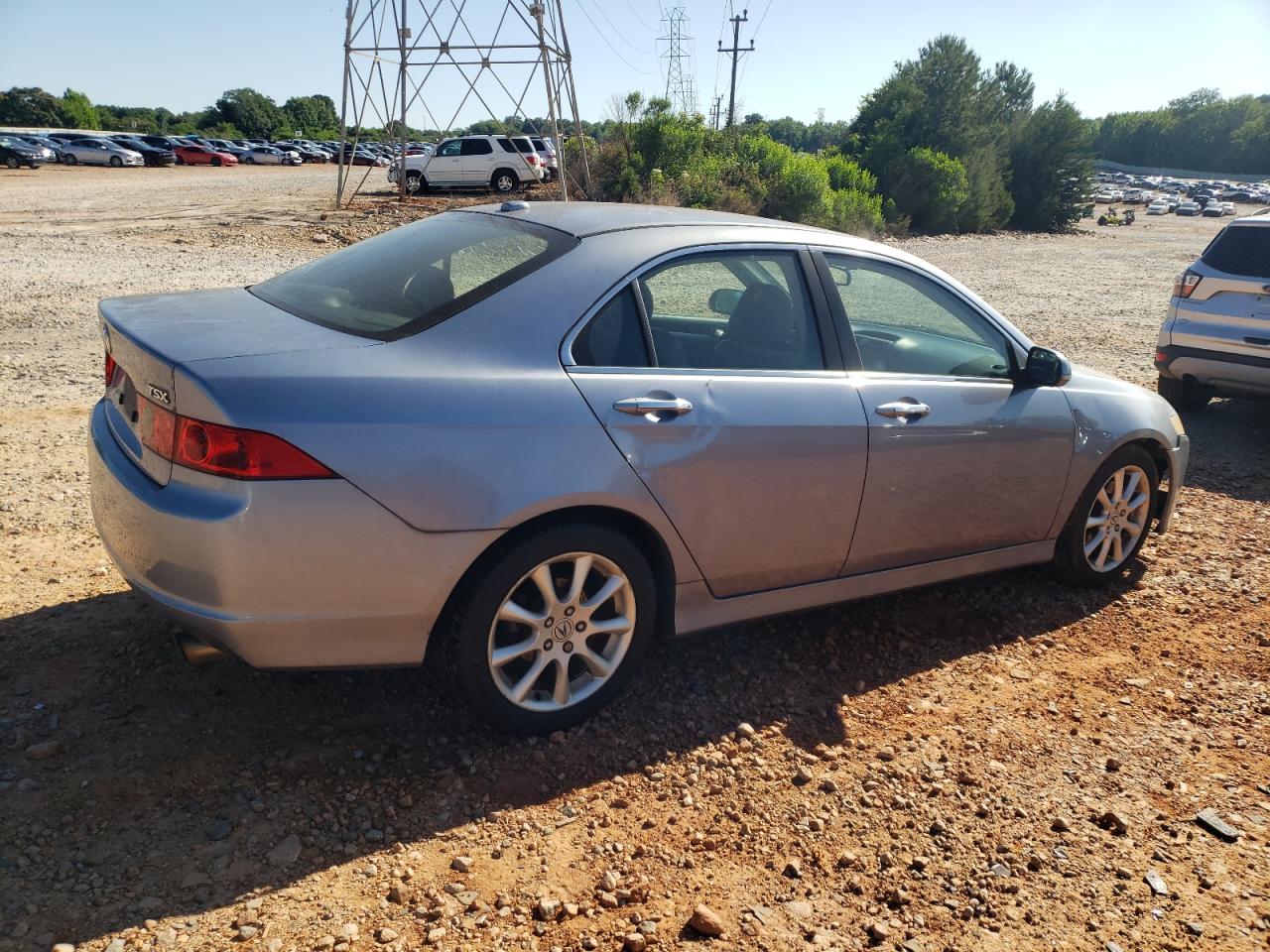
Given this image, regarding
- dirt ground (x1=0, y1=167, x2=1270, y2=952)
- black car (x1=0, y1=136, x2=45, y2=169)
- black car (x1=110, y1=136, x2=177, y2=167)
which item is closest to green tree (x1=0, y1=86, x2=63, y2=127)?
black car (x1=110, y1=136, x2=177, y2=167)

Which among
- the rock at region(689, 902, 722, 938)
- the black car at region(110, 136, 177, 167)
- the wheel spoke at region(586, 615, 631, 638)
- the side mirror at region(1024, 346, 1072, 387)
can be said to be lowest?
the rock at region(689, 902, 722, 938)

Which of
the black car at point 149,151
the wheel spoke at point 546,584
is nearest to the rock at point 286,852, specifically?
the wheel spoke at point 546,584

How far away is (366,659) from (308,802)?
455mm

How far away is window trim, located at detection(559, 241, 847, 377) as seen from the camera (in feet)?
10.5

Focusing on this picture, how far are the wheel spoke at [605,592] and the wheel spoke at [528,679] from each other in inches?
8.6

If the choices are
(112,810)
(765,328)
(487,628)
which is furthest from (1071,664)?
(112,810)

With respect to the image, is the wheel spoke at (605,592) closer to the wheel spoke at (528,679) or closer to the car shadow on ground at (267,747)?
the wheel spoke at (528,679)

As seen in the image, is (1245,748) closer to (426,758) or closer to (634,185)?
(426,758)

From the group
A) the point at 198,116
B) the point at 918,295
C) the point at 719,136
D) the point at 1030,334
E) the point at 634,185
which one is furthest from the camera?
the point at 198,116

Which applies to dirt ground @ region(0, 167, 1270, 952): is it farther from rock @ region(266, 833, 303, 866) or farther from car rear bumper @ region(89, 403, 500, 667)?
car rear bumper @ region(89, 403, 500, 667)

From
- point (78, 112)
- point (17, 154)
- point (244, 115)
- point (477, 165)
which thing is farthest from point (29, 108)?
point (477, 165)

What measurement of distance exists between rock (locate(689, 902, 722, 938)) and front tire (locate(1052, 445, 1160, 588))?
2.90 metres

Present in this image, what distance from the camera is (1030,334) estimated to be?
41.7ft

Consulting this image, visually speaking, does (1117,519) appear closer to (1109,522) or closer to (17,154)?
(1109,522)
